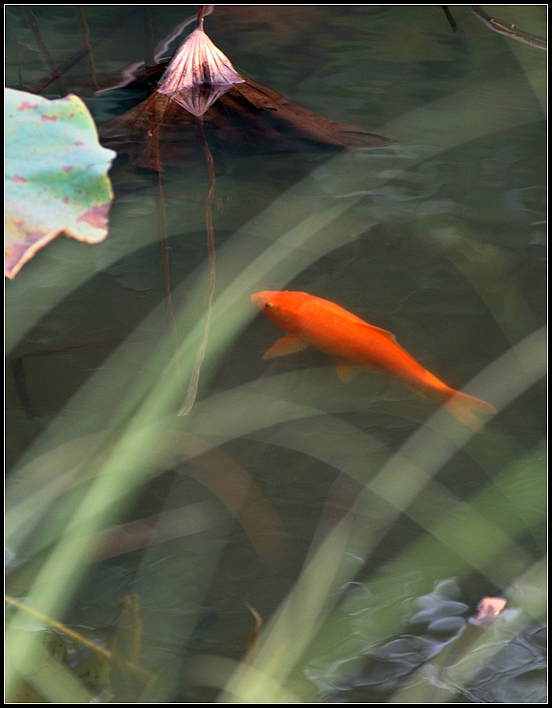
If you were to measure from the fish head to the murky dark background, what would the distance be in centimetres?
5

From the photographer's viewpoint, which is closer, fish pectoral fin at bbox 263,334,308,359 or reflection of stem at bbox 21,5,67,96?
fish pectoral fin at bbox 263,334,308,359

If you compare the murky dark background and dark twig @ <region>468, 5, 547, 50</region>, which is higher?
dark twig @ <region>468, 5, 547, 50</region>

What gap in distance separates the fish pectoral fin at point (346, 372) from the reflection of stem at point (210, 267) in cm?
29

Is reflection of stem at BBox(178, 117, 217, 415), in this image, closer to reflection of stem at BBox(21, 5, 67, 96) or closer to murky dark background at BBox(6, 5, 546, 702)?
murky dark background at BBox(6, 5, 546, 702)

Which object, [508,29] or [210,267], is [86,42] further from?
[508,29]

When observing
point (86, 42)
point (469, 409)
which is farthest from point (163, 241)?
→ point (86, 42)

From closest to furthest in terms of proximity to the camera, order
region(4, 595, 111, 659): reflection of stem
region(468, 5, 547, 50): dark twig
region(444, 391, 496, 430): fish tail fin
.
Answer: region(4, 595, 111, 659): reflection of stem
region(444, 391, 496, 430): fish tail fin
region(468, 5, 547, 50): dark twig

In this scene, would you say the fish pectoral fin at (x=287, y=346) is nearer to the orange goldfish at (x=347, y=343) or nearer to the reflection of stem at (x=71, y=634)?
the orange goldfish at (x=347, y=343)

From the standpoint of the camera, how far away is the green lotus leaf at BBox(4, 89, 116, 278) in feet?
2.05

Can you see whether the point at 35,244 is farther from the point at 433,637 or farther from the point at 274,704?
the point at 433,637

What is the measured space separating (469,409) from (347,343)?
0.27 metres

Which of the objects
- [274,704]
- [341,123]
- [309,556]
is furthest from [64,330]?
[341,123]

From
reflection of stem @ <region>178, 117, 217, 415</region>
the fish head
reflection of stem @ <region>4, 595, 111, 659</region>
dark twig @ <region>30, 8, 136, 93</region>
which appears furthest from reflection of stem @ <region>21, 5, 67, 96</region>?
reflection of stem @ <region>4, 595, 111, 659</region>

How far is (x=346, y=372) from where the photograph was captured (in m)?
1.31
